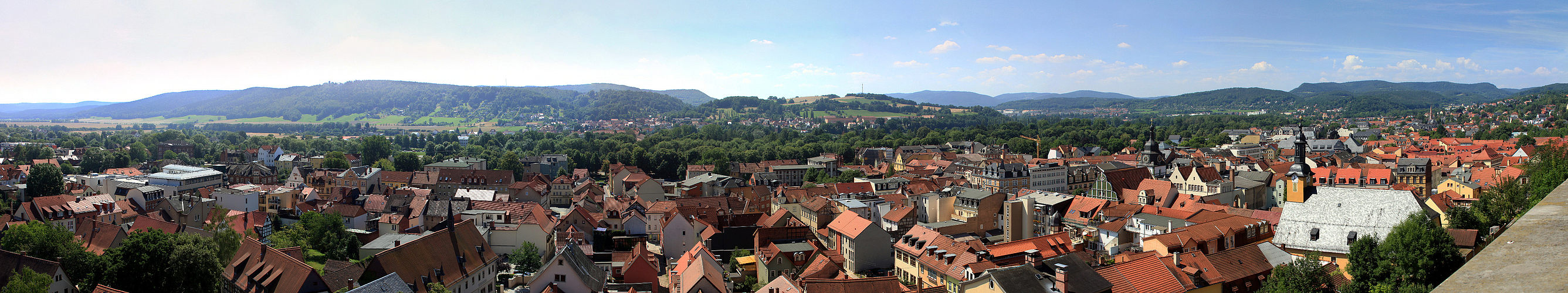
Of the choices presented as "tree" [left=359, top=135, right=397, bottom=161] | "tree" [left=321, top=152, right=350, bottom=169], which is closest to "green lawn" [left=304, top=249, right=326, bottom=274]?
"tree" [left=321, top=152, right=350, bottom=169]

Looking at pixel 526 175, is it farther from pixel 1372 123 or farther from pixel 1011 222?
pixel 1372 123

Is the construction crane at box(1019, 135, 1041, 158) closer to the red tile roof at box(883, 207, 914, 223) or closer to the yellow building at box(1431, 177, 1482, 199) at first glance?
the yellow building at box(1431, 177, 1482, 199)

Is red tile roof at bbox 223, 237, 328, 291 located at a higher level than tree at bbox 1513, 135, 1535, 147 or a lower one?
lower

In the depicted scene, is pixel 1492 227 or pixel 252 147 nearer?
pixel 1492 227

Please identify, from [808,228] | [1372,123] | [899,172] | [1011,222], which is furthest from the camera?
[1372,123]

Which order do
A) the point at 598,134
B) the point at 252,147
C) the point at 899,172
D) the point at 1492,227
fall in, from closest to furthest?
the point at 1492,227 → the point at 899,172 → the point at 252,147 → the point at 598,134

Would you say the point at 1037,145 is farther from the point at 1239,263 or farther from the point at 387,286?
the point at 387,286

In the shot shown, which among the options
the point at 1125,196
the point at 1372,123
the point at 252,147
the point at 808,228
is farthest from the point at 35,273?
the point at 1372,123
